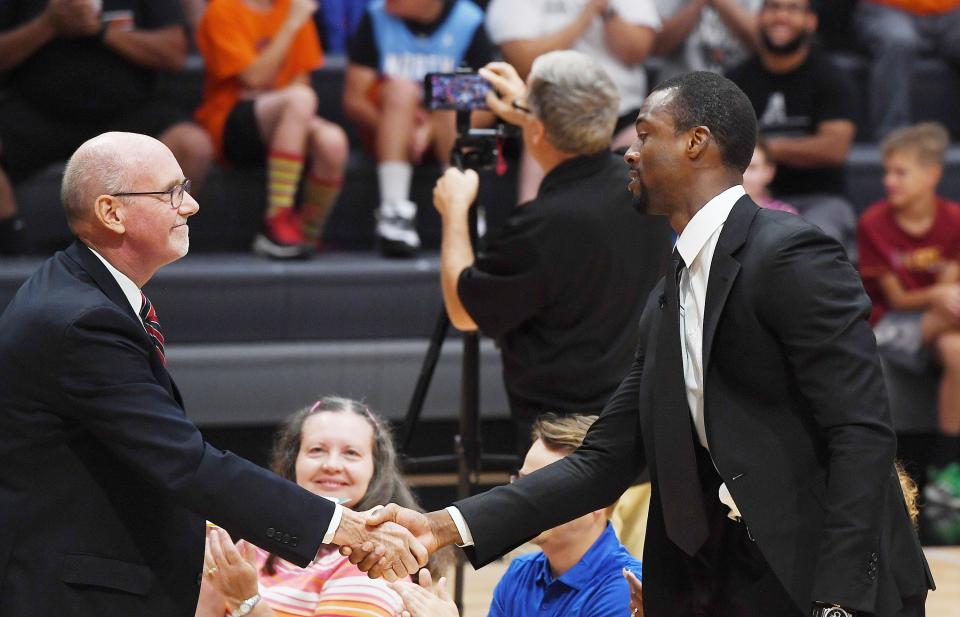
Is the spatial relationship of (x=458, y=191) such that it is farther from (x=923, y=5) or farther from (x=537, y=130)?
(x=923, y=5)

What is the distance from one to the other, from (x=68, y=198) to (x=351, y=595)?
1.01 meters

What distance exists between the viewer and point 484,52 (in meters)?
5.74

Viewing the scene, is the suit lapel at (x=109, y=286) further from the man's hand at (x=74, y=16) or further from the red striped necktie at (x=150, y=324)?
the man's hand at (x=74, y=16)

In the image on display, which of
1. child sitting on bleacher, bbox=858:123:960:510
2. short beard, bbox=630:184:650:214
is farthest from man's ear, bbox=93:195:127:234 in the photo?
child sitting on bleacher, bbox=858:123:960:510

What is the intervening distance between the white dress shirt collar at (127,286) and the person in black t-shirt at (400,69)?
9.98 ft

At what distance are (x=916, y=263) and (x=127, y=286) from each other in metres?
3.86

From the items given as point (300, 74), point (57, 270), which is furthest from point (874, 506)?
point (300, 74)

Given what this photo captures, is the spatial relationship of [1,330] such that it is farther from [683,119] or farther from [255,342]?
[255,342]

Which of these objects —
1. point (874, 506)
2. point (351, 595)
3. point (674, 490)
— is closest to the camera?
point (874, 506)

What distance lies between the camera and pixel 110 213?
2592 mm

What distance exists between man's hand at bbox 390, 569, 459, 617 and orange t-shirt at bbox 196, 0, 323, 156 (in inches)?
125

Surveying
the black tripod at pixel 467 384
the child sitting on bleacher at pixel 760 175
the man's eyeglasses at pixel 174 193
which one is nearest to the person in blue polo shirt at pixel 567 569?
the black tripod at pixel 467 384

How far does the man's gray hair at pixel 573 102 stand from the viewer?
3521 millimetres

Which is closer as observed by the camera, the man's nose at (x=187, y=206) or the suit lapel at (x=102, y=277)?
the suit lapel at (x=102, y=277)
